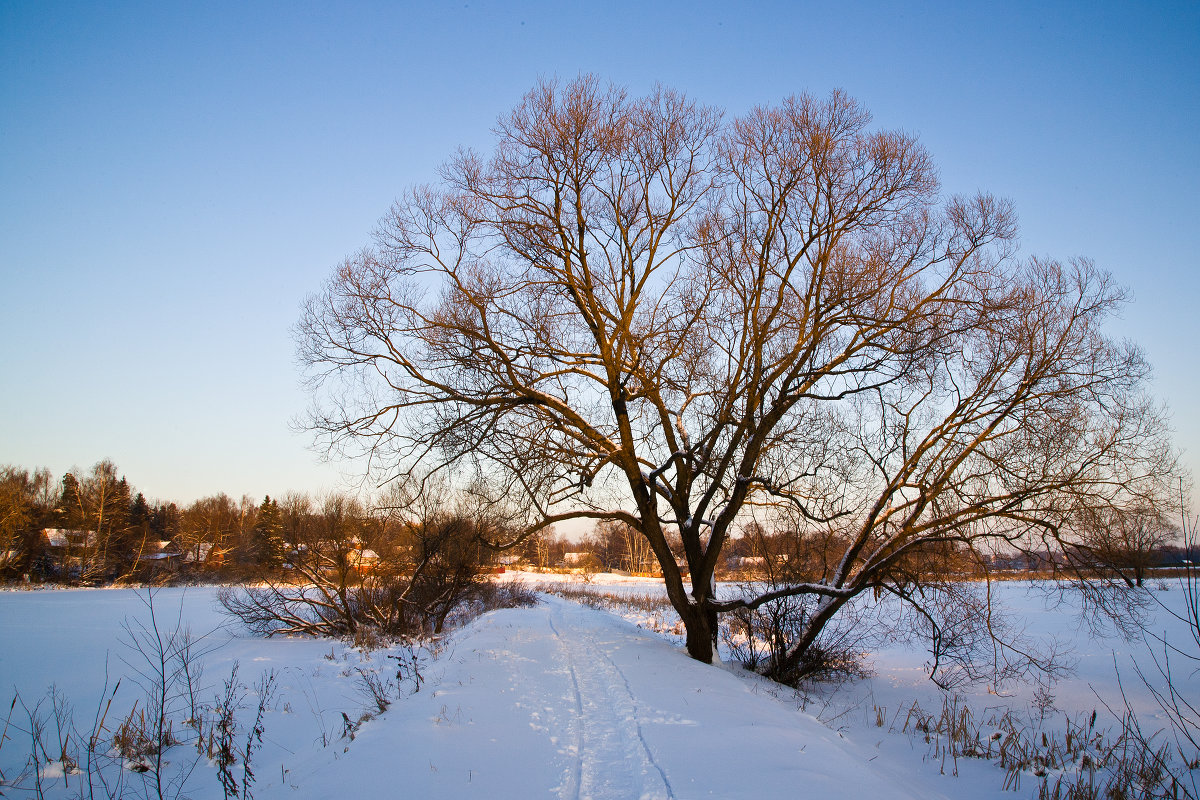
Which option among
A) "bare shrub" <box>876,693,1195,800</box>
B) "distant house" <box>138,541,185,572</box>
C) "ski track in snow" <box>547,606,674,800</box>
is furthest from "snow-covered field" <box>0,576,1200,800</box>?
"distant house" <box>138,541,185,572</box>

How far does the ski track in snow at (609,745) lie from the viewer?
4.50m

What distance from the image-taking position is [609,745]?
558 cm

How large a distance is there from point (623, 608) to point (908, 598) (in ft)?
58.2

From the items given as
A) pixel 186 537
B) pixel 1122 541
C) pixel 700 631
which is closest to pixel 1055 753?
pixel 1122 541

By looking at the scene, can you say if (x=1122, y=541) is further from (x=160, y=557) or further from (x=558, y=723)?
(x=160, y=557)

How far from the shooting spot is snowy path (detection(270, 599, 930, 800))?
452 centimetres

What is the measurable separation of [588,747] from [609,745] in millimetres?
210

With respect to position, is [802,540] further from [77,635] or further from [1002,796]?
[77,635]

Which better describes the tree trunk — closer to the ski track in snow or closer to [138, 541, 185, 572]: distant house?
the ski track in snow

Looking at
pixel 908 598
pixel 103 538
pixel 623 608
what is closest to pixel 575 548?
pixel 103 538

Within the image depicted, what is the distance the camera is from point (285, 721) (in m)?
8.73

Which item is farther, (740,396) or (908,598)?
(740,396)

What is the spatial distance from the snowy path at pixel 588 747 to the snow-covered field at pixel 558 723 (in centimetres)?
2

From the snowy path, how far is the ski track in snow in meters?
0.02
